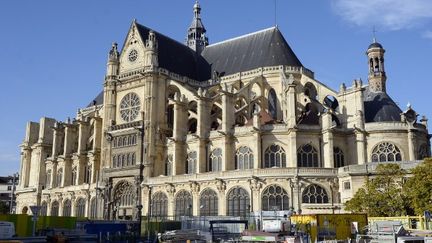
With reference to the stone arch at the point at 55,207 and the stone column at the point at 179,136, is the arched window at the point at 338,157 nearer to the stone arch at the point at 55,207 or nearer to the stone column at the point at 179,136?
the stone column at the point at 179,136

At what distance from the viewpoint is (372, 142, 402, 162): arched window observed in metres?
46.5

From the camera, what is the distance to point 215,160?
1997 inches

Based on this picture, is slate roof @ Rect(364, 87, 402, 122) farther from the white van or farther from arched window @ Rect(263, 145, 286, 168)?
the white van

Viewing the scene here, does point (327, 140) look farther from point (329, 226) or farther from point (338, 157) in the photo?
point (329, 226)

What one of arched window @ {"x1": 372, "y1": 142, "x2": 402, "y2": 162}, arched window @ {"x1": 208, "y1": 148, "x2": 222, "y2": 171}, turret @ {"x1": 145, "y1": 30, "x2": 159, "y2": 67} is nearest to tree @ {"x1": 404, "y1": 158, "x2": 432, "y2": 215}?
arched window @ {"x1": 372, "y1": 142, "x2": 402, "y2": 162}

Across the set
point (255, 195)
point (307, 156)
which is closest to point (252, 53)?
point (307, 156)

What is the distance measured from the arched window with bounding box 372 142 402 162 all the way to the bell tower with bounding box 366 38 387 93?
466 inches

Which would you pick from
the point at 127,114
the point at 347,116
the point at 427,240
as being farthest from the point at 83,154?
the point at 427,240

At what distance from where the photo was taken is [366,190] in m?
40.1

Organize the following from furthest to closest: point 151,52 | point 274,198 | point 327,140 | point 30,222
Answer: point 151,52
point 327,140
point 274,198
point 30,222

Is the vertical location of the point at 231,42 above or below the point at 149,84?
above

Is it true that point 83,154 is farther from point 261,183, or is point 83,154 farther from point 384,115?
point 384,115

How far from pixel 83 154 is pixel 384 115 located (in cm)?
3825

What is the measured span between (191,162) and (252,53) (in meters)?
17.3
